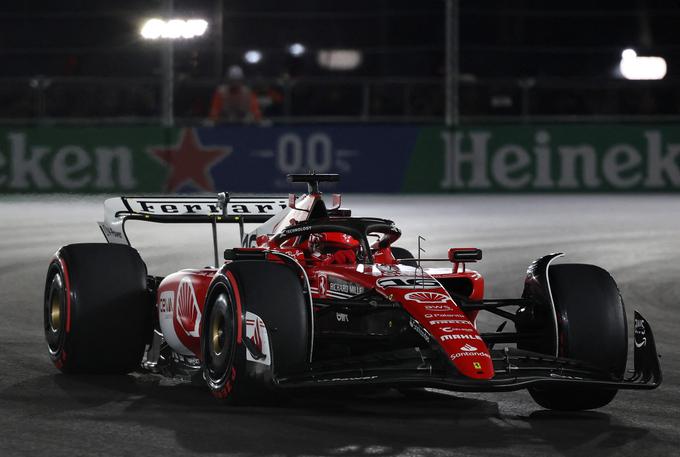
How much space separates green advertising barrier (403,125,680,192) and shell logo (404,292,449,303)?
68.6ft

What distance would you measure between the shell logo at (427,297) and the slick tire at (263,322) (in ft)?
1.65

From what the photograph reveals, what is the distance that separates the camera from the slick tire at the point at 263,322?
7.04m

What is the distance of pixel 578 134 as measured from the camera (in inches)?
1104

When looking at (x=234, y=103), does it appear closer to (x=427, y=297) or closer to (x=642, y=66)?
(x=642, y=66)

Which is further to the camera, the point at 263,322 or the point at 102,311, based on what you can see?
the point at 102,311

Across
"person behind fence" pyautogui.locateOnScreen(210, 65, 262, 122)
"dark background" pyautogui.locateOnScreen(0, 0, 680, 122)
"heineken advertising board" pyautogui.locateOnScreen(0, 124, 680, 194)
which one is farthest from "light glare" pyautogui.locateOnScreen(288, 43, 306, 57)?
"heineken advertising board" pyautogui.locateOnScreen(0, 124, 680, 194)

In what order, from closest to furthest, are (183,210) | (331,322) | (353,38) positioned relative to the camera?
(331,322), (183,210), (353,38)

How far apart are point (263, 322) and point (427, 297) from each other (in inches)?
32.1

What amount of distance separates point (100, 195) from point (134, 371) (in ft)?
63.2

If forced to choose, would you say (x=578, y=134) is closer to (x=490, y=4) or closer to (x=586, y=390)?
(x=490, y=4)

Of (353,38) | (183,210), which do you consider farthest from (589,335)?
(353,38)

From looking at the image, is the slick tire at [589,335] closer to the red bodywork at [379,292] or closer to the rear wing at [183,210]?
the red bodywork at [379,292]

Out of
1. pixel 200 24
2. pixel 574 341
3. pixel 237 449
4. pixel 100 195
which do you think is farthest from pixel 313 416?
pixel 200 24

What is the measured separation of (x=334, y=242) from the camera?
27.1 ft
